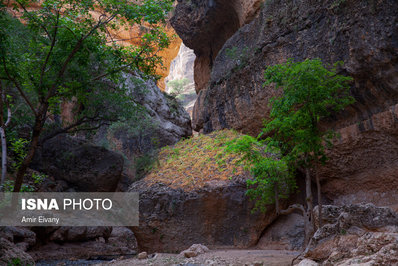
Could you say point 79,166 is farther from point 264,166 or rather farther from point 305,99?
point 305,99

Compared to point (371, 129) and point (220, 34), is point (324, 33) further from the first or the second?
point (220, 34)

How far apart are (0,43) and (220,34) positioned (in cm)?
1873

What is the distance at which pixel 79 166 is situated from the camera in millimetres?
19188

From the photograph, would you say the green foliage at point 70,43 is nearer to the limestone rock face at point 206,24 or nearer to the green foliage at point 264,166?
the green foliage at point 264,166

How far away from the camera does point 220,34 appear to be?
940 inches

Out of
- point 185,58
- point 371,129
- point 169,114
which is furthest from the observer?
point 185,58

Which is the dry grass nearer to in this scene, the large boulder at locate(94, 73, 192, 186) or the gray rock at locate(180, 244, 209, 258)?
the large boulder at locate(94, 73, 192, 186)


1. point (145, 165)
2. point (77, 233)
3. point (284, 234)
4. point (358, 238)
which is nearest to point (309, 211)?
point (358, 238)

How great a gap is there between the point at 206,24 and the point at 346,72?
14.3 m

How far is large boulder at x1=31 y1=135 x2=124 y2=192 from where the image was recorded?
19016mm

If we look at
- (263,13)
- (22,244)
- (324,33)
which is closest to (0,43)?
(22,244)

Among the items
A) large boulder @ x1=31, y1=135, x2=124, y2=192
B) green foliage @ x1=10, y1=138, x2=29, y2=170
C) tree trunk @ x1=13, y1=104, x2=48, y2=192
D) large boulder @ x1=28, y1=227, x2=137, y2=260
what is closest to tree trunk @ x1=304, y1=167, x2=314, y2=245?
tree trunk @ x1=13, y1=104, x2=48, y2=192

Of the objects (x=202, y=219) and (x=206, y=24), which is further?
(x=206, y=24)

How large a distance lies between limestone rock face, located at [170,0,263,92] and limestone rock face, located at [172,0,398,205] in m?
4.22
